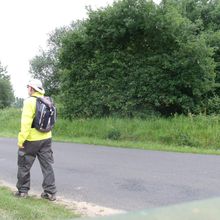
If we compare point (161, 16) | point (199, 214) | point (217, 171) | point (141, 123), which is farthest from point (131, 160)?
point (161, 16)

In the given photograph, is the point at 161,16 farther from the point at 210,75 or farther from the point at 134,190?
the point at 134,190

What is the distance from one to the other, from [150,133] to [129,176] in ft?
27.1

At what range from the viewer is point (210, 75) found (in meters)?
21.3

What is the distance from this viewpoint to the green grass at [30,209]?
5.82m

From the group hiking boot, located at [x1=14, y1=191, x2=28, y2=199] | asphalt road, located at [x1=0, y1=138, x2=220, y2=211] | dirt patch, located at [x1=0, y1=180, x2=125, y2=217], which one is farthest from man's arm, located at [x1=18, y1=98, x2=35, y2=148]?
asphalt road, located at [x1=0, y1=138, x2=220, y2=211]

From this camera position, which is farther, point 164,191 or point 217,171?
point 217,171

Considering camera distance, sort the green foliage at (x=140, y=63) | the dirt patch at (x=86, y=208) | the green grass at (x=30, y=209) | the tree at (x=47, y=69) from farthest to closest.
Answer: the tree at (x=47, y=69) → the green foliage at (x=140, y=63) → the dirt patch at (x=86, y=208) → the green grass at (x=30, y=209)

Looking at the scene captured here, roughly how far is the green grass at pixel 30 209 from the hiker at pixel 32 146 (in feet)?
0.87

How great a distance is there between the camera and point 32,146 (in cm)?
705

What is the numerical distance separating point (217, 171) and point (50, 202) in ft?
14.4

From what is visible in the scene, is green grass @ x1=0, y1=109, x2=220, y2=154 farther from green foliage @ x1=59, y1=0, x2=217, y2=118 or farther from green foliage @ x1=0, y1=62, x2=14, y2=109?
green foliage @ x1=0, y1=62, x2=14, y2=109

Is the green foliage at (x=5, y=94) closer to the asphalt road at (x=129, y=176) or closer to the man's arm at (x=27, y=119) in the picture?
the asphalt road at (x=129, y=176)

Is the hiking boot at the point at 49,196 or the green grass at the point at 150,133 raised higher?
the green grass at the point at 150,133

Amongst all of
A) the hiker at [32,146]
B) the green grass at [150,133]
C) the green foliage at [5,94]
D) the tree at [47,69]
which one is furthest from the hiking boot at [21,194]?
the green foliage at [5,94]
